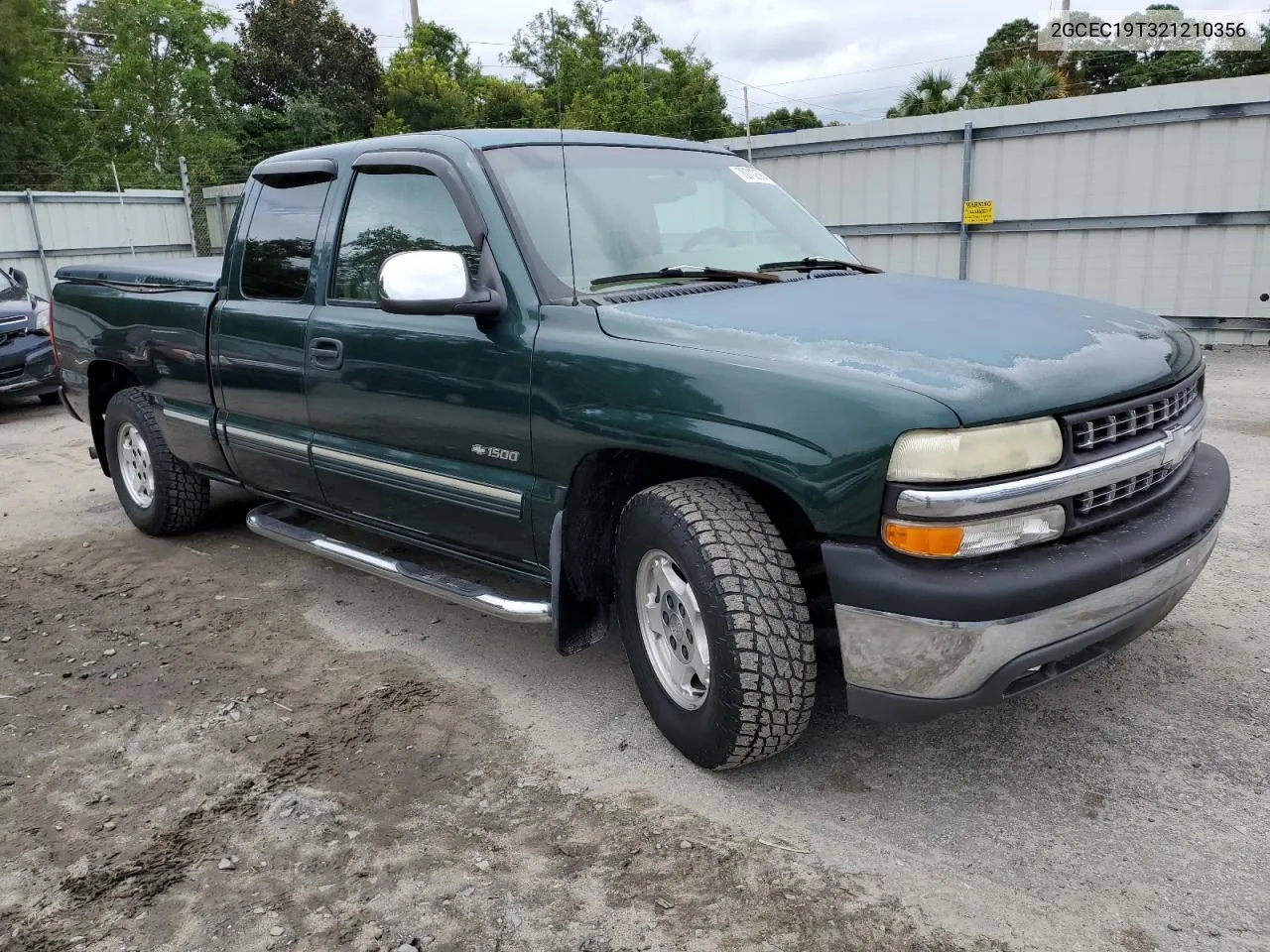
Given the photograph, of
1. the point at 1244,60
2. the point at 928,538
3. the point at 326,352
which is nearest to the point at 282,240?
the point at 326,352

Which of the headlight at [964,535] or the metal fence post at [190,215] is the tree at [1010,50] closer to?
the metal fence post at [190,215]

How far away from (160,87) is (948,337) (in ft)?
139

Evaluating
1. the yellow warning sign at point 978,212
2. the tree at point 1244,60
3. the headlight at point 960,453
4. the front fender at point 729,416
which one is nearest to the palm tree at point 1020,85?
the tree at point 1244,60

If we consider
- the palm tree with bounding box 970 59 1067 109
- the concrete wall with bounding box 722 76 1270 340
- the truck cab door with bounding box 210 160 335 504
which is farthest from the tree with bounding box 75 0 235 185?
the truck cab door with bounding box 210 160 335 504

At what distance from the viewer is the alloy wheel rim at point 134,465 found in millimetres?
5402

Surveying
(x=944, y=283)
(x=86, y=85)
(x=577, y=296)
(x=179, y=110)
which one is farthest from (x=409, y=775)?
(x=86, y=85)

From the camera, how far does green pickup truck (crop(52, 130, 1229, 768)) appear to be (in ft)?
7.80

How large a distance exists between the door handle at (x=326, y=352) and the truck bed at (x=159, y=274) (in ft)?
3.27

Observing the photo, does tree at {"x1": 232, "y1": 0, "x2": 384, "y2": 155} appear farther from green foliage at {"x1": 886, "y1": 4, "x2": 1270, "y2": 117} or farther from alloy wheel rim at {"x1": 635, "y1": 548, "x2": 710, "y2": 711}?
alloy wheel rim at {"x1": 635, "y1": 548, "x2": 710, "y2": 711}

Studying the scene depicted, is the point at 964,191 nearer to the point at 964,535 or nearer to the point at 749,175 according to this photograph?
the point at 749,175

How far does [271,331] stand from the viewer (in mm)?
4113

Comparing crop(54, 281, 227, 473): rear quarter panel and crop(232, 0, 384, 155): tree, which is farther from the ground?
crop(232, 0, 384, 155): tree

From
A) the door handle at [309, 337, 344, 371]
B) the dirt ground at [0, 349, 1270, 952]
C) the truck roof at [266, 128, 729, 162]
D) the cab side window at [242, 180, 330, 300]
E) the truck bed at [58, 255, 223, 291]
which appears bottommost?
the dirt ground at [0, 349, 1270, 952]

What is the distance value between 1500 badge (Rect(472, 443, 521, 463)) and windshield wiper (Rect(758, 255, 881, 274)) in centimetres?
110
